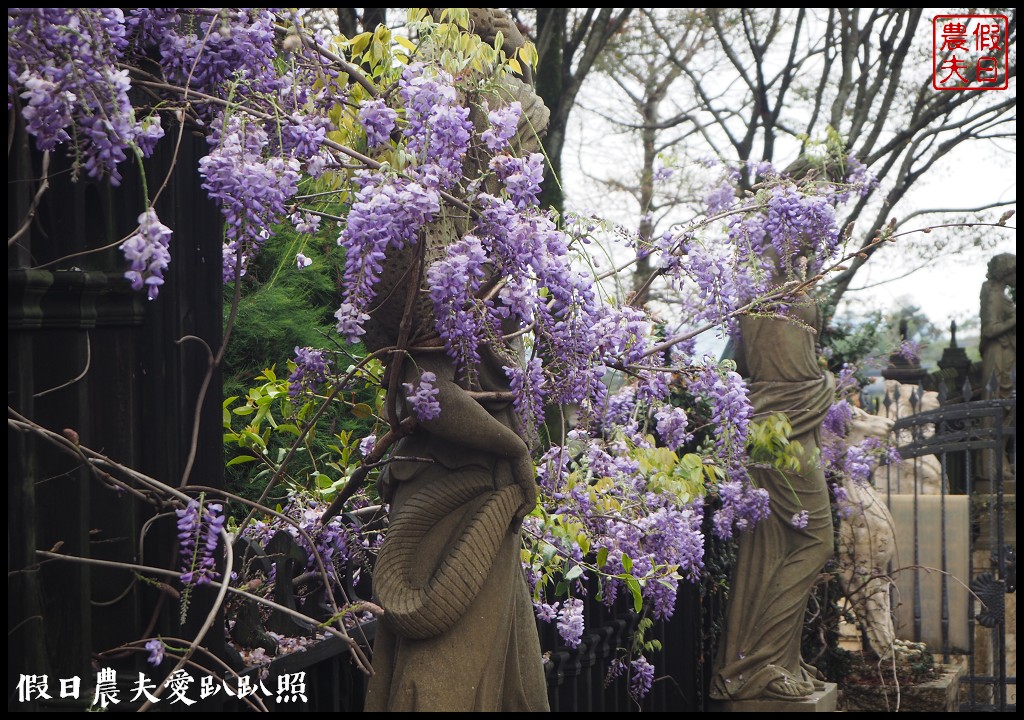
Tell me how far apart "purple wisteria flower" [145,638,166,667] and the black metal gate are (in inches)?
252

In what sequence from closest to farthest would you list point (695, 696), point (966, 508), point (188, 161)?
point (188, 161) < point (695, 696) < point (966, 508)

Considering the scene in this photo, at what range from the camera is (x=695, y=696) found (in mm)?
6430

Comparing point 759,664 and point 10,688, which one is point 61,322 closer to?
point 10,688

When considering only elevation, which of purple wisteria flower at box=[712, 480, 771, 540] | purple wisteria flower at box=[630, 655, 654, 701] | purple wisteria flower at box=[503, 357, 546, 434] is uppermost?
purple wisteria flower at box=[503, 357, 546, 434]

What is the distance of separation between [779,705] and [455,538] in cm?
404

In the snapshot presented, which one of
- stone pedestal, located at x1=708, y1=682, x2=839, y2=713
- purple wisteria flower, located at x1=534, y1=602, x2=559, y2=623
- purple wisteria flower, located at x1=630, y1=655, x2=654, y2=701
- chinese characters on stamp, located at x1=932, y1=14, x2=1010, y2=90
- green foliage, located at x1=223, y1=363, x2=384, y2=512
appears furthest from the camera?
chinese characters on stamp, located at x1=932, y1=14, x2=1010, y2=90

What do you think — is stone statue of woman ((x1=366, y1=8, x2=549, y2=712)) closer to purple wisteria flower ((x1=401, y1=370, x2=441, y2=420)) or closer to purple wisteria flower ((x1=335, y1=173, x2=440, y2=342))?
purple wisteria flower ((x1=401, y1=370, x2=441, y2=420))

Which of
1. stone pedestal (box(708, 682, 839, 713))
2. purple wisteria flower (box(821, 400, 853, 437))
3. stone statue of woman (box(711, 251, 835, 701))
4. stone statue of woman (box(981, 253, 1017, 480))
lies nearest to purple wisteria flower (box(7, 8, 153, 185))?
stone statue of woman (box(711, 251, 835, 701))

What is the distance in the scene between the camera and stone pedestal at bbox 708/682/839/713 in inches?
250

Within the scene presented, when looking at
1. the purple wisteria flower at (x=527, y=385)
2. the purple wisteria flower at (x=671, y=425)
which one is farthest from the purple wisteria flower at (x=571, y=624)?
the purple wisteria flower at (x=671, y=425)

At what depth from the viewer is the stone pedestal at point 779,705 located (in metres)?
6.34

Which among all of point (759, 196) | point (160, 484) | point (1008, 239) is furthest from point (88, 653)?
point (1008, 239)

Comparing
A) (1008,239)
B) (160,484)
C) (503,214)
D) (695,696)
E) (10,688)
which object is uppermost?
(1008,239)

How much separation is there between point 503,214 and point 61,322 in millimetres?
991
